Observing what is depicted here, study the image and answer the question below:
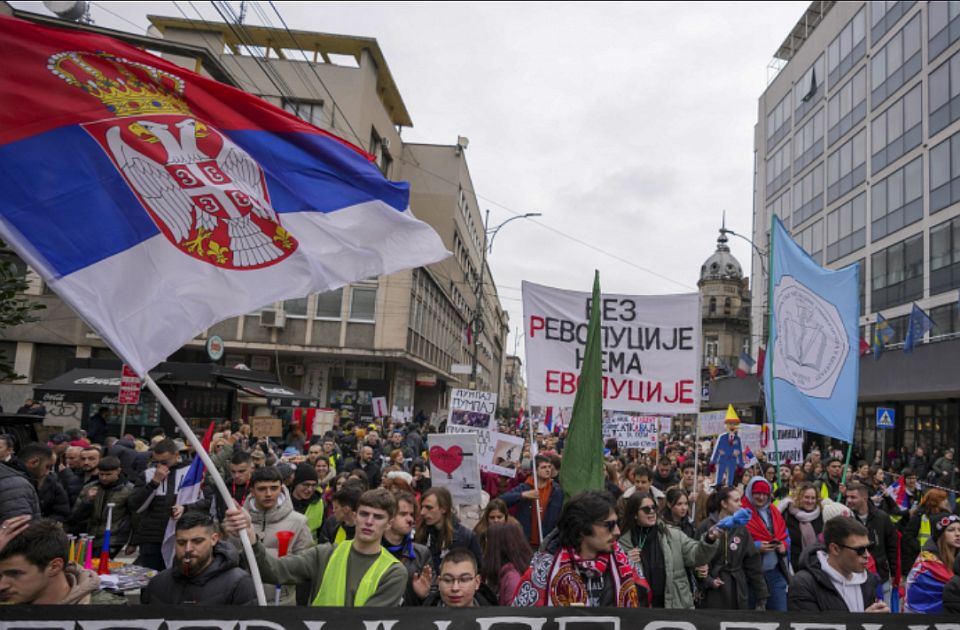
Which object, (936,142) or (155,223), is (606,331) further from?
(936,142)

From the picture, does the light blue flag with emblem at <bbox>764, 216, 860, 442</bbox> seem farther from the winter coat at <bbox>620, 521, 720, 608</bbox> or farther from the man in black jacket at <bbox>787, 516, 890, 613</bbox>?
the man in black jacket at <bbox>787, 516, 890, 613</bbox>

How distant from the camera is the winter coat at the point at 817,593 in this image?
14.0 ft

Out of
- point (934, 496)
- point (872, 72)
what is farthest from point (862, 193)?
point (934, 496)

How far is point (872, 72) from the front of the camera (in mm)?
35344

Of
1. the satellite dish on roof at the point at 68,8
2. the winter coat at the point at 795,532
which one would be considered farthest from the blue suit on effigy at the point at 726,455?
the satellite dish on roof at the point at 68,8

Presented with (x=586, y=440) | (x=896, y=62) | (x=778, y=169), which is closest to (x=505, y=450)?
(x=586, y=440)

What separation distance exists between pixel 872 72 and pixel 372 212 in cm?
3860

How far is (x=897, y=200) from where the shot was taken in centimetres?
3297

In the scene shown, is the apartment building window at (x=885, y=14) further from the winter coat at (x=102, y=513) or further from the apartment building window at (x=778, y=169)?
the winter coat at (x=102, y=513)

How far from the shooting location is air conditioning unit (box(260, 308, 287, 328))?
34625 millimetres

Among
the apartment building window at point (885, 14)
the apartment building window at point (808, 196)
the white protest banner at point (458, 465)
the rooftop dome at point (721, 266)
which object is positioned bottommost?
the white protest banner at point (458, 465)

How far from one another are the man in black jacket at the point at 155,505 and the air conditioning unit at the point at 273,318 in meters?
28.1

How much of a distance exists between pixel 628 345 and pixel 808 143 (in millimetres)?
41018

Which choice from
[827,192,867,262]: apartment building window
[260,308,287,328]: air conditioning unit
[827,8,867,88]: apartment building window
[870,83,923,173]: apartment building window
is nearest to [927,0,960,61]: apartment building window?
[870,83,923,173]: apartment building window
